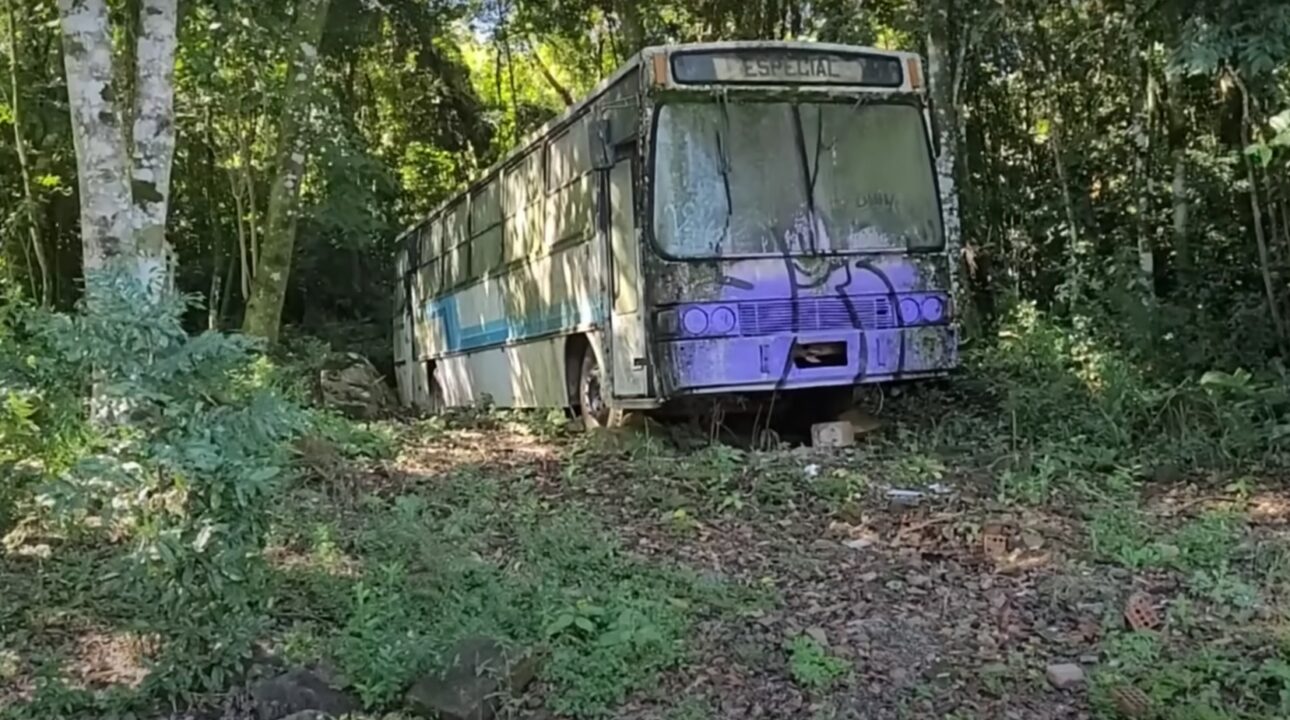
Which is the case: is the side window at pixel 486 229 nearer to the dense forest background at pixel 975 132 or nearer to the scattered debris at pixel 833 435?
the dense forest background at pixel 975 132

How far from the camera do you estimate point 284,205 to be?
11539 millimetres

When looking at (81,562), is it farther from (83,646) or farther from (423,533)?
(423,533)

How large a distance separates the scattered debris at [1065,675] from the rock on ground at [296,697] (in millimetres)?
2556

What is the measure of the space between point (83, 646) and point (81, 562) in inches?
36.0

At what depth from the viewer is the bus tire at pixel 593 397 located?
30.4 feet

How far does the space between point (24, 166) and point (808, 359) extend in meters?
10.5

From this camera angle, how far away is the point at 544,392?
10781mm

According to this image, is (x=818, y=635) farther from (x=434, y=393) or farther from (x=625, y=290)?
(x=434, y=393)

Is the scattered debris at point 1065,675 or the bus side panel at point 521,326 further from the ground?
the bus side panel at point 521,326

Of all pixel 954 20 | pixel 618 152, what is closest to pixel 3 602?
pixel 618 152

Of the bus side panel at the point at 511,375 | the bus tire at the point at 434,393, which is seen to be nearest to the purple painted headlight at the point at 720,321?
the bus side panel at the point at 511,375

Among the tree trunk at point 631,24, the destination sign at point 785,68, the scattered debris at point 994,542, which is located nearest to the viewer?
the scattered debris at point 994,542

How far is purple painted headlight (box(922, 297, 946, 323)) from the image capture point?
8398mm

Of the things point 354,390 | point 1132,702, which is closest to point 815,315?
point 1132,702
